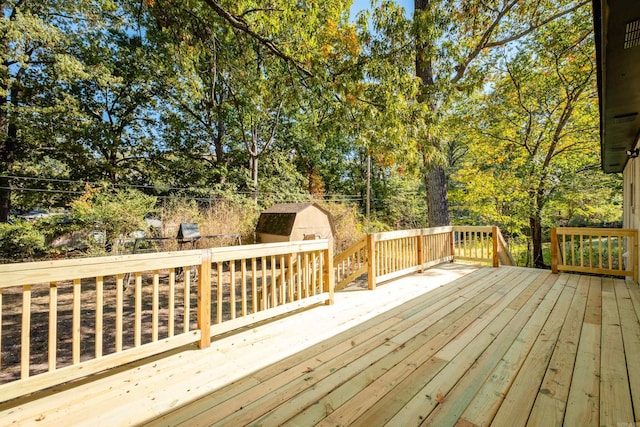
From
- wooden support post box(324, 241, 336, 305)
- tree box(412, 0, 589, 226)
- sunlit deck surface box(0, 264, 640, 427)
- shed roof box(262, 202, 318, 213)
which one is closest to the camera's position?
sunlit deck surface box(0, 264, 640, 427)

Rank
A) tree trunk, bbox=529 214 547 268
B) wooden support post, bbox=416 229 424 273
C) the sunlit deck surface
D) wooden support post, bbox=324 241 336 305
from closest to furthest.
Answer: the sunlit deck surface, wooden support post, bbox=324 241 336 305, wooden support post, bbox=416 229 424 273, tree trunk, bbox=529 214 547 268

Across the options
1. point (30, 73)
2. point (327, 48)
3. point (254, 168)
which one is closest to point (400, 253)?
point (327, 48)

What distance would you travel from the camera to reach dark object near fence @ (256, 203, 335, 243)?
27.9ft

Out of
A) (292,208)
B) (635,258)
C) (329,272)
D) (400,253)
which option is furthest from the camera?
(292,208)

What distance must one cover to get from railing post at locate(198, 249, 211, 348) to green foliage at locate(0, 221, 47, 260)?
25.1 ft

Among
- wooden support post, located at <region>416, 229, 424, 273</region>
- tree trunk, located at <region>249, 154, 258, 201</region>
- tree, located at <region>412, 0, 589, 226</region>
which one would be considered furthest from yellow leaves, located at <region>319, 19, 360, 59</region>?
tree trunk, located at <region>249, 154, 258, 201</region>

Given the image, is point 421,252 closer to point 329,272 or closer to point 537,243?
point 329,272

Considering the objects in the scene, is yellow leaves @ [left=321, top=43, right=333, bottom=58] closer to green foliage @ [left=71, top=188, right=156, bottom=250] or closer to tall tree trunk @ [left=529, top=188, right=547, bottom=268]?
green foliage @ [left=71, top=188, right=156, bottom=250]

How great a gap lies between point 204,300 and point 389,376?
160 centimetres

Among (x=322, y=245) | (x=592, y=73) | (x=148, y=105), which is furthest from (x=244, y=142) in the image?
(x=592, y=73)

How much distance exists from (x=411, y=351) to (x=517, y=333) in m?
1.15

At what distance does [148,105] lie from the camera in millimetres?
12477

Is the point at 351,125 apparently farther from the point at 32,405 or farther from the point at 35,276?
the point at 32,405

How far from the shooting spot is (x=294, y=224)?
8438 millimetres
